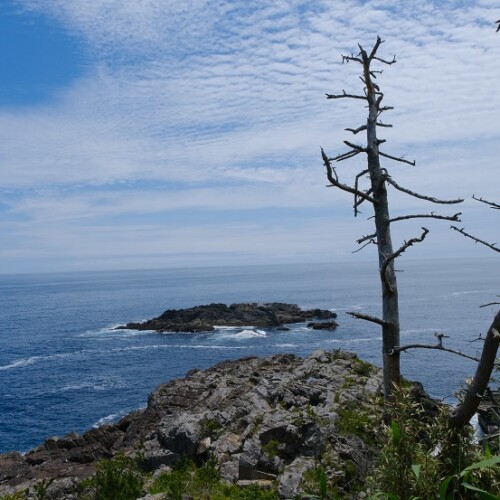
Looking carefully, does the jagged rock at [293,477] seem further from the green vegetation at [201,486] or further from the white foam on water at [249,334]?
the white foam on water at [249,334]

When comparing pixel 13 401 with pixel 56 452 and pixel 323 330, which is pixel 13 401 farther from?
pixel 323 330

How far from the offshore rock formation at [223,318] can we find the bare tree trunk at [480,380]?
7969cm

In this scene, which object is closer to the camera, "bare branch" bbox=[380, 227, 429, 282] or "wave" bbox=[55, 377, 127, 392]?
"bare branch" bbox=[380, 227, 429, 282]

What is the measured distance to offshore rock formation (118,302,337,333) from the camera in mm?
88438

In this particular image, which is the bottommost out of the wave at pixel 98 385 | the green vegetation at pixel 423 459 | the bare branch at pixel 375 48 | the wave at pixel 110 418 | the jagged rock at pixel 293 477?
the wave at pixel 110 418

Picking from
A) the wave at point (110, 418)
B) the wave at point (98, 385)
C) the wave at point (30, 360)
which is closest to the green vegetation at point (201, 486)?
the wave at point (110, 418)

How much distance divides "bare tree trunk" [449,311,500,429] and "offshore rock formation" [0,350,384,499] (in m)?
2.62

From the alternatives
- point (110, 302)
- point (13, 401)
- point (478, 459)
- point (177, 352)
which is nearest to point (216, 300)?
point (110, 302)

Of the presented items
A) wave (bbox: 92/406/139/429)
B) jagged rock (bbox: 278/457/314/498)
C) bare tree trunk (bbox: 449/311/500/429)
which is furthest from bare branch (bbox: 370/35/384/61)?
wave (bbox: 92/406/139/429)

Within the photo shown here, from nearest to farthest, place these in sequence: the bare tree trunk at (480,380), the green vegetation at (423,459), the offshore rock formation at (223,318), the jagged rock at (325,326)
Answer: the bare tree trunk at (480,380) < the green vegetation at (423,459) < the jagged rock at (325,326) < the offshore rock formation at (223,318)

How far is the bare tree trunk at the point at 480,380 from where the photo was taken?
211 inches

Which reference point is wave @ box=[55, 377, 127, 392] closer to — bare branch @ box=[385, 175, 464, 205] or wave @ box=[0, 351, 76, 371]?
wave @ box=[0, 351, 76, 371]

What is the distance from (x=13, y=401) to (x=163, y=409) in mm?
26099

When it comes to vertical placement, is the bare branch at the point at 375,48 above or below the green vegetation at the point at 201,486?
above
